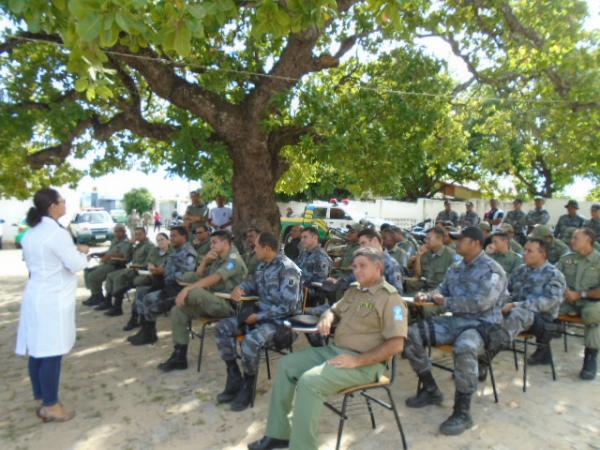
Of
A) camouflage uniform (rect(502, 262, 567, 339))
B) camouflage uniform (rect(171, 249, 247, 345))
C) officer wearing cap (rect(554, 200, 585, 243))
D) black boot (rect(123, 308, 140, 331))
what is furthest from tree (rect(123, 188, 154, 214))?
camouflage uniform (rect(502, 262, 567, 339))

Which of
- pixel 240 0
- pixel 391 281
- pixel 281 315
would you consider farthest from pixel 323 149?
pixel 281 315

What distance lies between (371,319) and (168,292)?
346 cm

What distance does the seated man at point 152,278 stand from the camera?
21.4 ft

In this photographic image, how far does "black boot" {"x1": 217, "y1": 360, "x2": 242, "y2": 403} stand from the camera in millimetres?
4426

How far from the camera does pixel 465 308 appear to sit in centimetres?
426

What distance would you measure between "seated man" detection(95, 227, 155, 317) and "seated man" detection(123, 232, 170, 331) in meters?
0.22

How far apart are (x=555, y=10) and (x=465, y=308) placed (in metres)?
7.64

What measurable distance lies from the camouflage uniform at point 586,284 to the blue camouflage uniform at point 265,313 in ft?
9.86

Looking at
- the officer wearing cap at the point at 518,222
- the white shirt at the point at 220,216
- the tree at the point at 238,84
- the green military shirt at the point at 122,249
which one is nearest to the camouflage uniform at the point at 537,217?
the officer wearing cap at the point at 518,222

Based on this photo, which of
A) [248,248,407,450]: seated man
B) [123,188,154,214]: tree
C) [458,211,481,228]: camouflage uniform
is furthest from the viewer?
[123,188,154,214]: tree

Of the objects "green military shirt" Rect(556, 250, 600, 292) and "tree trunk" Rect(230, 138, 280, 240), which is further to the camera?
"tree trunk" Rect(230, 138, 280, 240)

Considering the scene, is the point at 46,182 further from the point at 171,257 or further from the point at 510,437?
the point at 510,437

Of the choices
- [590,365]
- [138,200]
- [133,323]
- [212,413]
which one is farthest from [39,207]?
[138,200]

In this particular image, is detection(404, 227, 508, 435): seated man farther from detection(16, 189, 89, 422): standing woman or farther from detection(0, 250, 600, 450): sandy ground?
detection(16, 189, 89, 422): standing woman
